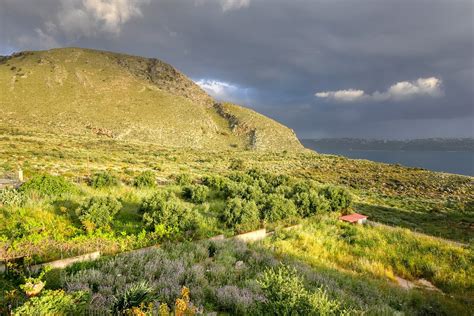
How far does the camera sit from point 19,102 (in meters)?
80.1

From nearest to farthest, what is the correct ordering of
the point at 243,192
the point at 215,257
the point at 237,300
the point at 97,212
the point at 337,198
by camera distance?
the point at 237,300 → the point at 215,257 → the point at 97,212 → the point at 243,192 → the point at 337,198

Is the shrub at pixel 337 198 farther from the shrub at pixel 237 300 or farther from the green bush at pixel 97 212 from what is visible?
the shrub at pixel 237 300

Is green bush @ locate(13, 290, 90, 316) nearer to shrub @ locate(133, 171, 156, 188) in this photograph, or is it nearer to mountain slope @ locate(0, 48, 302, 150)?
shrub @ locate(133, 171, 156, 188)

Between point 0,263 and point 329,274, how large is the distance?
7.88 metres

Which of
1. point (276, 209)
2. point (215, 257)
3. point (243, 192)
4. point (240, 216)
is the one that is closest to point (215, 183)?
point (243, 192)

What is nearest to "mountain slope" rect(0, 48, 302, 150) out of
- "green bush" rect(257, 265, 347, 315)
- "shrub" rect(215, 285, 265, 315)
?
"shrub" rect(215, 285, 265, 315)

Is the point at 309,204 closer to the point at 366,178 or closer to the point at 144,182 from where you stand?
the point at 144,182

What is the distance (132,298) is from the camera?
15.9ft

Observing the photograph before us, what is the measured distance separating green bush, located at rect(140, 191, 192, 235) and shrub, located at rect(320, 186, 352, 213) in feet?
32.1

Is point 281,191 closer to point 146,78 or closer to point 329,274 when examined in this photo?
point 329,274

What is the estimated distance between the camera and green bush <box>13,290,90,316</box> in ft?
13.3

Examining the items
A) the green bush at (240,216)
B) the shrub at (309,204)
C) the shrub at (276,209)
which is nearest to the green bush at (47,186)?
the green bush at (240,216)

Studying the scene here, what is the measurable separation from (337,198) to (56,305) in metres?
15.8

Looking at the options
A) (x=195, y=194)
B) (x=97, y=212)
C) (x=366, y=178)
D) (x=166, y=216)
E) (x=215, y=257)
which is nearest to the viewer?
(x=215, y=257)
